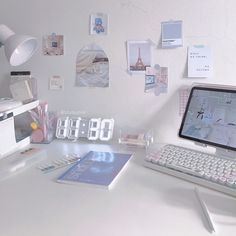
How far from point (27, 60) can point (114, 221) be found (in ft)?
3.22

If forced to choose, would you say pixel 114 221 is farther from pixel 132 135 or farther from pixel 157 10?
pixel 157 10

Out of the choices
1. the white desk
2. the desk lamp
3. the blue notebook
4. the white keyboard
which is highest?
the desk lamp

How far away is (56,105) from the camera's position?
1.49 m

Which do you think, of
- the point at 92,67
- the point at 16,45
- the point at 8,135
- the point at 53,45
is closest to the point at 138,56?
the point at 92,67

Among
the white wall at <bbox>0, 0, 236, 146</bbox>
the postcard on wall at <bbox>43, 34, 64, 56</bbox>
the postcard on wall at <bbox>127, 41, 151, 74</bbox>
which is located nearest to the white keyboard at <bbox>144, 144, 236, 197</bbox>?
the white wall at <bbox>0, 0, 236, 146</bbox>

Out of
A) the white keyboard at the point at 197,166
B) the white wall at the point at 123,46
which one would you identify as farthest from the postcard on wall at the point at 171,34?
the white keyboard at the point at 197,166

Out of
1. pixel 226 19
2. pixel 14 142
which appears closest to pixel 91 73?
pixel 14 142

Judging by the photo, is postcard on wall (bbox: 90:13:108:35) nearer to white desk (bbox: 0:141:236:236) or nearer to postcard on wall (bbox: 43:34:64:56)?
postcard on wall (bbox: 43:34:64:56)

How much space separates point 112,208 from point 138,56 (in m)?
0.73

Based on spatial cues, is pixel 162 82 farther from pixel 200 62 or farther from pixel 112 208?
pixel 112 208

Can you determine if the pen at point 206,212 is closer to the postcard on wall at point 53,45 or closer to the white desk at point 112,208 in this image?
the white desk at point 112,208

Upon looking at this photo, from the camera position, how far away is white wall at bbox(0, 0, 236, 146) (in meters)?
1.25

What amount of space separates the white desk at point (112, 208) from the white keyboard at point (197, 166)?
3cm

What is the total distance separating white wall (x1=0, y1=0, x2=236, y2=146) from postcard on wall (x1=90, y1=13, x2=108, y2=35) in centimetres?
2
